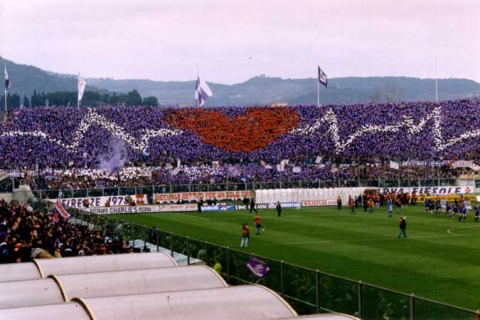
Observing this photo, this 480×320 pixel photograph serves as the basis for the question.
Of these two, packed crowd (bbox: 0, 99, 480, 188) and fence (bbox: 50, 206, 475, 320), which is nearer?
fence (bbox: 50, 206, 475, 320)

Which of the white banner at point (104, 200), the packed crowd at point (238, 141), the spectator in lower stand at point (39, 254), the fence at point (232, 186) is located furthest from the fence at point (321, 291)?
the packed crowd at point (238, 141)

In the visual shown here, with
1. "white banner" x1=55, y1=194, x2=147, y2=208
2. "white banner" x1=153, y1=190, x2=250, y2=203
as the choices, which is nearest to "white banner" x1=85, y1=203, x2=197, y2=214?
"white banner" x1=55, y1=194, x2=147, y2=208

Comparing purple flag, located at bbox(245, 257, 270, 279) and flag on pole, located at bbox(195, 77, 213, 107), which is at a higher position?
flag on pole, located at bbox(195, 77, 213, 107)

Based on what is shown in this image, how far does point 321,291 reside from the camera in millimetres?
18094

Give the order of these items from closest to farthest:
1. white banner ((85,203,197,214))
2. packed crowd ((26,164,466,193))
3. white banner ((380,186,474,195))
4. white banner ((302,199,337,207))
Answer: white banner ((85,203,197,214))
white banner ((302,199,337,207))
packed crowd ((26,164,466,193))
white banner ((380,186,474,195))

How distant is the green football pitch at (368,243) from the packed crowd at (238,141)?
1935 cm

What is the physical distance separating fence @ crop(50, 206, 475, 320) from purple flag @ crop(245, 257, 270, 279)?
0.13 m

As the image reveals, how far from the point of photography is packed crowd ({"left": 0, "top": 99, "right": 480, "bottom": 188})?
3492 inches

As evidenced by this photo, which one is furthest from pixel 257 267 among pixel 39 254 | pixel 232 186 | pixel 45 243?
pixel 232 186

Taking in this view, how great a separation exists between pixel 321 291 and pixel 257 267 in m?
3.33

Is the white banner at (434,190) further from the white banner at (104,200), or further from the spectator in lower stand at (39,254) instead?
the spectator in lower stand at (39,254)

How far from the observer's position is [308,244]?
45.6m

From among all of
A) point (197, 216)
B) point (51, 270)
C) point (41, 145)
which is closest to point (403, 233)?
point (197, 216)

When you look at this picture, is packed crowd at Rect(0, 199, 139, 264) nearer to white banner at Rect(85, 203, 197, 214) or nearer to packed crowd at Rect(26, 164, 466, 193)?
white banner at Rect(85, 203, 197, 214)
